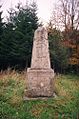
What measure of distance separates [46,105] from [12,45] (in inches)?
679

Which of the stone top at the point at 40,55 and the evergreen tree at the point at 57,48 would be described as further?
the evergreen tree at the point at 57,48

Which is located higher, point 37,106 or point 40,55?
point 40,55

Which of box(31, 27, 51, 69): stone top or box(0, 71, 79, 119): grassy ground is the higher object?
box(31, 27, 51, 69): stone top

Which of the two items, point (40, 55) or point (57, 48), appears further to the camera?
point (57, 48)

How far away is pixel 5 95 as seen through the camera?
322 inches

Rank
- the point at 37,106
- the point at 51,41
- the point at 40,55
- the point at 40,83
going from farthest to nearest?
1. the point at 51,41
2. the point at 40,55
3. the point at 40,83
4. the point at 37,106

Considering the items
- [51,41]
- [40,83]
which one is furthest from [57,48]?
[40,83]

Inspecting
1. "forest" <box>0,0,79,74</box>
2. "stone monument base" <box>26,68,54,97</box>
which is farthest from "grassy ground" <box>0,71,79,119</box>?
"forest" <box>0,0,79,74</box>

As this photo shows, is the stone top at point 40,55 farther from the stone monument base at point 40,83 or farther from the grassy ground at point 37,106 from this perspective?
the grassy ground at point 37,106

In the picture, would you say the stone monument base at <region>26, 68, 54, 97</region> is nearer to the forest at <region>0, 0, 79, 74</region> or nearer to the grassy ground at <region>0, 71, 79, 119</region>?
the grassy ground at <region>0, 71, 79, 119</region>

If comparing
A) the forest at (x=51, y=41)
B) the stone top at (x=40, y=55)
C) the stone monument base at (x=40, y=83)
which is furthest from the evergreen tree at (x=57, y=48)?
the stone monument base at (x=40, y=83)

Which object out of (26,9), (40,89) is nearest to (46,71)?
(40,89)

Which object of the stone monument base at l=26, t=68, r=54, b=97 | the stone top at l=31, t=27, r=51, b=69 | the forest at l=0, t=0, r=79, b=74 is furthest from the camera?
the forest at l=0, t=0, r=79, b=74

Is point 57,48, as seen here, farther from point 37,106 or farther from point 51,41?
point 37,106
